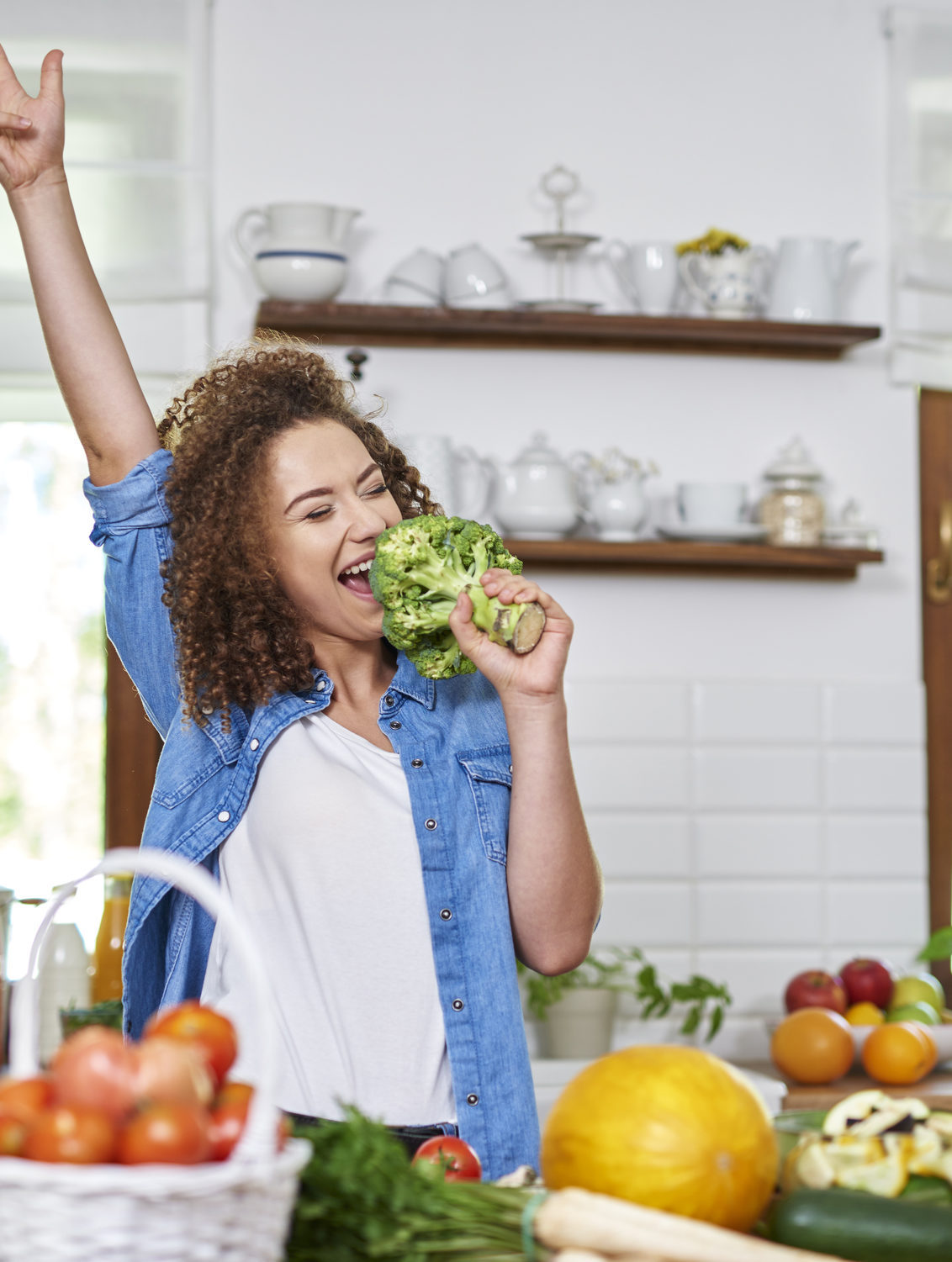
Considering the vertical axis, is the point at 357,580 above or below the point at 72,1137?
above

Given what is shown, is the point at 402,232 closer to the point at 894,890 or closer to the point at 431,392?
the point at 431,392

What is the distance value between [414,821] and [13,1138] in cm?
72

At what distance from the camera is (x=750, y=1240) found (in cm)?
70

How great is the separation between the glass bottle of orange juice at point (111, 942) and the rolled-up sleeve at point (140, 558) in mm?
772

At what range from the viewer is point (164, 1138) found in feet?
2.00

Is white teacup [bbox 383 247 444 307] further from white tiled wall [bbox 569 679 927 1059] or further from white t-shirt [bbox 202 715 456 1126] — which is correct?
white t-shirt [bbox 202 715 456 1126]

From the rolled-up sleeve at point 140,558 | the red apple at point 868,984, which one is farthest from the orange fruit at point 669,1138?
the red apple at point 868,984

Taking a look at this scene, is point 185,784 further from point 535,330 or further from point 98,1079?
point 535,330

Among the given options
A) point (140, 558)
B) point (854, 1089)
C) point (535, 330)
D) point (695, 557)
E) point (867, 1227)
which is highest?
point (535, 330)

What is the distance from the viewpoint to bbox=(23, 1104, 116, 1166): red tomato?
61cm

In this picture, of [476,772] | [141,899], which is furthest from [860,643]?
[141,899]

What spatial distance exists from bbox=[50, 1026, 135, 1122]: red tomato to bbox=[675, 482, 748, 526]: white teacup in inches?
88.2

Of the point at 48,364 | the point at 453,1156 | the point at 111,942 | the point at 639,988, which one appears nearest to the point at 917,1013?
the point at 639,988

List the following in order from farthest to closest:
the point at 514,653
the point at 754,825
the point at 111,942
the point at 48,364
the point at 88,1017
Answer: the point at 754,825, the point at 48,364, the point at 111,942, the point at 88,1017, the point at 514,653
